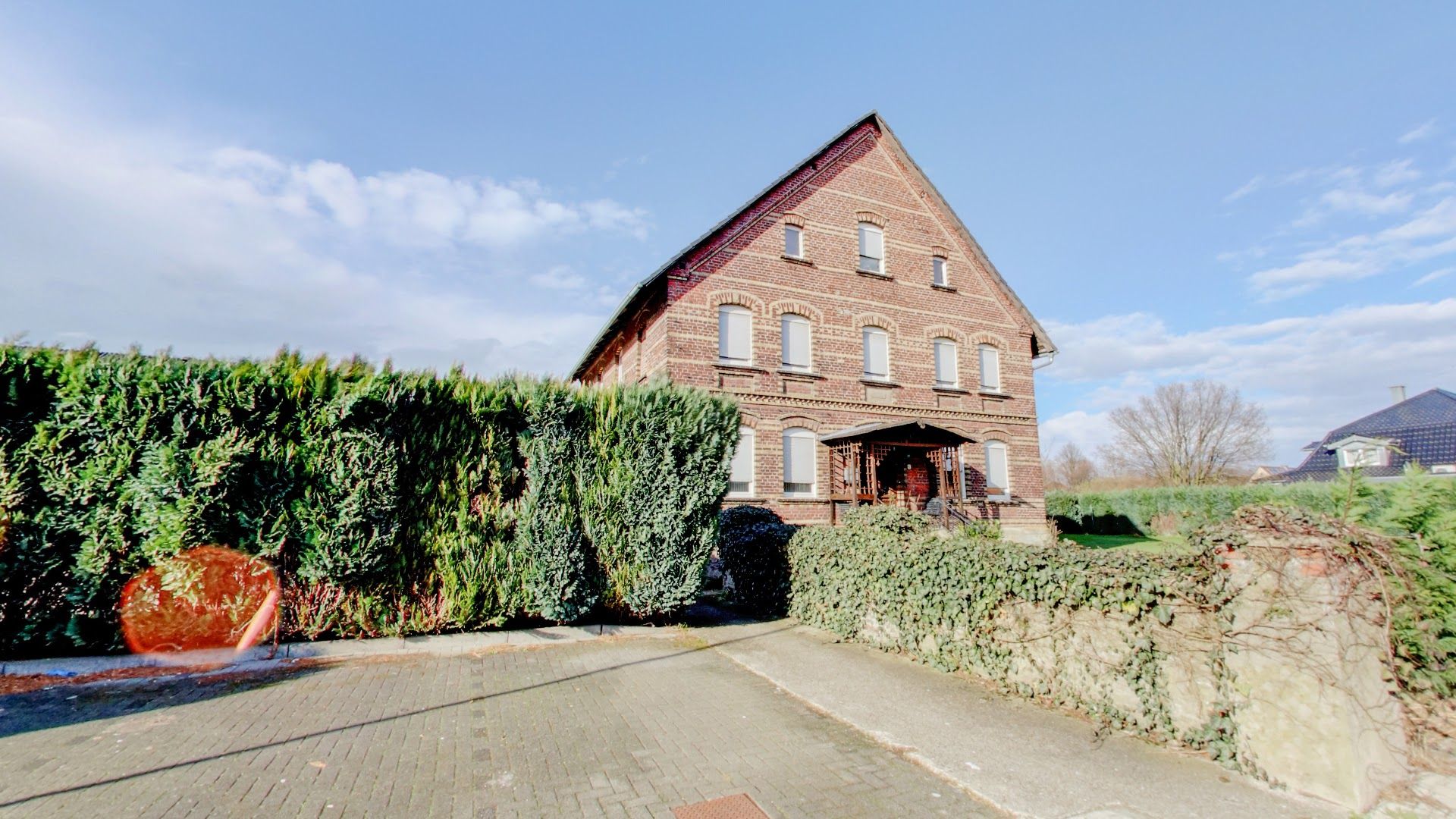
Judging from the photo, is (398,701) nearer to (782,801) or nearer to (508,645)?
(508,645)

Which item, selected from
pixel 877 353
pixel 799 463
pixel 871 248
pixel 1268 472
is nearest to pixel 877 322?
pixel 877 353

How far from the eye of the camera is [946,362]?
19359mm

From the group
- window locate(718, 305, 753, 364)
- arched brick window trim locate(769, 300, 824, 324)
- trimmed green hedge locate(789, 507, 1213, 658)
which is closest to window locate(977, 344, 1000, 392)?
arched brick window trim locate(769, 300, 824, 324)

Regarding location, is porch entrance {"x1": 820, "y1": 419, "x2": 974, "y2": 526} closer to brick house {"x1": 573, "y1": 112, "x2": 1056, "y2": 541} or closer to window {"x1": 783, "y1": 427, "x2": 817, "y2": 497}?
brick house {"x1": 573, "y1": 112, "x2": 1056, "y2": 541}

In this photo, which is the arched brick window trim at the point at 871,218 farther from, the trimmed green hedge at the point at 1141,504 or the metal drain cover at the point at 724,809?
the metal drain cover at the point at 724,809

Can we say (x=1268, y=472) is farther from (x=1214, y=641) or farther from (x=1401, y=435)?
(x=1214, y=641)

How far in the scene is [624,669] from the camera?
6656 millimetres

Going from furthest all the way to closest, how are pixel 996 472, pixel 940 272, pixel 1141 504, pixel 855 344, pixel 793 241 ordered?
pixel 1141 504 → pixel 940 272 → pixel 996 472 → pixel 855 344 → pixel 793 241

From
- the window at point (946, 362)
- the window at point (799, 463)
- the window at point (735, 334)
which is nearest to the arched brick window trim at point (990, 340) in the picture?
the window at point (946, 362)

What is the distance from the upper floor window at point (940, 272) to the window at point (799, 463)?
282 inches

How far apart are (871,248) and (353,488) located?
15603 mm

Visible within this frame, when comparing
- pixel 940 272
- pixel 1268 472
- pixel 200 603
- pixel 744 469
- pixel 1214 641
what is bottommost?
pixel 200 603

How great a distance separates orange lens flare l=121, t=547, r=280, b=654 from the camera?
6.46 metres

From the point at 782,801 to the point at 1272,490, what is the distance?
22.5m
